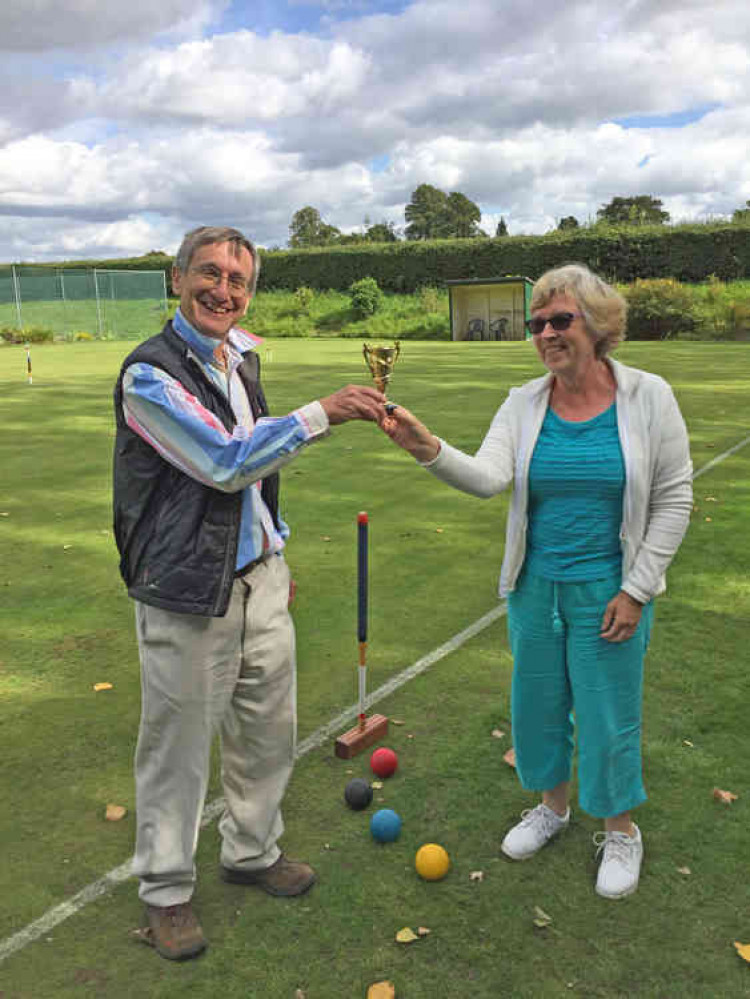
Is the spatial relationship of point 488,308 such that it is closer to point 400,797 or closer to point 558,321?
point 400,797

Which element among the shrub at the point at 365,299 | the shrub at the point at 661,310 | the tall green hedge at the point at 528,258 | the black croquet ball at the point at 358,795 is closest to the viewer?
the black croquet ball at the point at 358,795

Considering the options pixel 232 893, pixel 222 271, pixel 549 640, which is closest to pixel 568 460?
pixel 549 640

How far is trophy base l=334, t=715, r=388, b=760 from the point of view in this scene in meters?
4.89

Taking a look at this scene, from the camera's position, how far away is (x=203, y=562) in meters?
3.15

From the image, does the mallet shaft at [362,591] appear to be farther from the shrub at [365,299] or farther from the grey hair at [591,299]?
the shrub at [365,299]

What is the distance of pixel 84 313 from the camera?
153ft

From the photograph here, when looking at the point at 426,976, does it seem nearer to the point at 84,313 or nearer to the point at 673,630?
the point at 673,630

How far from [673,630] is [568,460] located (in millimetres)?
3608

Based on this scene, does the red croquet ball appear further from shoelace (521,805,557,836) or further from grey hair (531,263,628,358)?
grey hair (531,263,628,358)

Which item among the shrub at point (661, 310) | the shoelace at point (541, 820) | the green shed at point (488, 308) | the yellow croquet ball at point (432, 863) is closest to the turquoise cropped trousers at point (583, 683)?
the shoelace at point (541, 820)

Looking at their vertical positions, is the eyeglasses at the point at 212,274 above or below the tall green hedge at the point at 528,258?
below

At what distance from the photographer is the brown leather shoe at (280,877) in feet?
12.4

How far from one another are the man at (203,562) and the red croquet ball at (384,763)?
3.38 ft

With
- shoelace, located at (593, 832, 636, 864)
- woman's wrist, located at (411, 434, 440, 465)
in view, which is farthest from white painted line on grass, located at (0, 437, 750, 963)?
woman's wrist, located at (411, 434, 440, 465)
